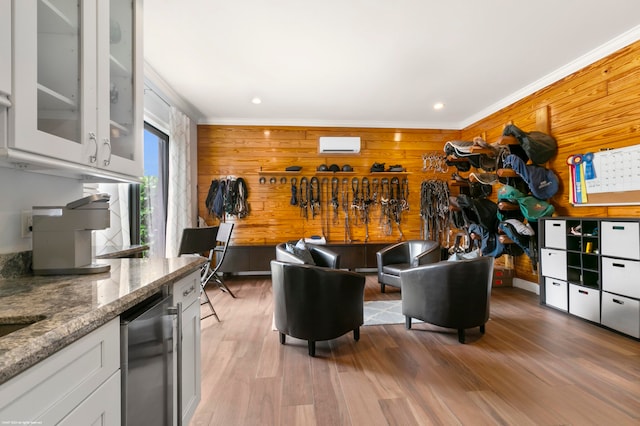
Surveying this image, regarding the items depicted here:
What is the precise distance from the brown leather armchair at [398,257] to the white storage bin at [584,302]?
1418 mm

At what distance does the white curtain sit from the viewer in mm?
3990

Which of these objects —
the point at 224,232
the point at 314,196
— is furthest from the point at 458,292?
the point at 314,196

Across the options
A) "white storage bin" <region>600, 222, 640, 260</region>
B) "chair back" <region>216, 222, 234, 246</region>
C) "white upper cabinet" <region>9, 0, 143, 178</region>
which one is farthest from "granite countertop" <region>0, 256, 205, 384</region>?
"white storage bin" <region>600, 222, 640, 260</region>

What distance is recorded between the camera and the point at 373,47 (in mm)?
2955

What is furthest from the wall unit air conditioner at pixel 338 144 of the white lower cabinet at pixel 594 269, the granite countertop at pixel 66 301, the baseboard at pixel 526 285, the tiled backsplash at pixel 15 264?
the tiled backsplash at pixel 15 264

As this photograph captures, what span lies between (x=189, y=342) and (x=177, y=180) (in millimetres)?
3118

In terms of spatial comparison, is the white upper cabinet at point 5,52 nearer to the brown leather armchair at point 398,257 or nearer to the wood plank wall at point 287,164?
the brown leather armchair at point 398,257

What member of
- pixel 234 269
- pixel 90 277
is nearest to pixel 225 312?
pixel 234 269

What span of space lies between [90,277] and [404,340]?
2451 mm

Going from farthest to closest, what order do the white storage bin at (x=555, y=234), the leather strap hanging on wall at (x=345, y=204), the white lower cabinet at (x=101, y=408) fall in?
the leather strap hanging on wall at (x=345, y=204), the white storage bin at (x=555, y=234), the white lower cabinet at (x=101, y=408)

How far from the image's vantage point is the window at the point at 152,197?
11.0ft

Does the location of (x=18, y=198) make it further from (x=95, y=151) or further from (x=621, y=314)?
(x=621, y=314)

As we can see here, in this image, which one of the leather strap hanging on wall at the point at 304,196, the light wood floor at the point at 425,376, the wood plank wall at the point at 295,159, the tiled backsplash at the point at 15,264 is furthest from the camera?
the leather strap hanging on wall at the point at 304,196

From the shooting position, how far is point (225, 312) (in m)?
3.50
